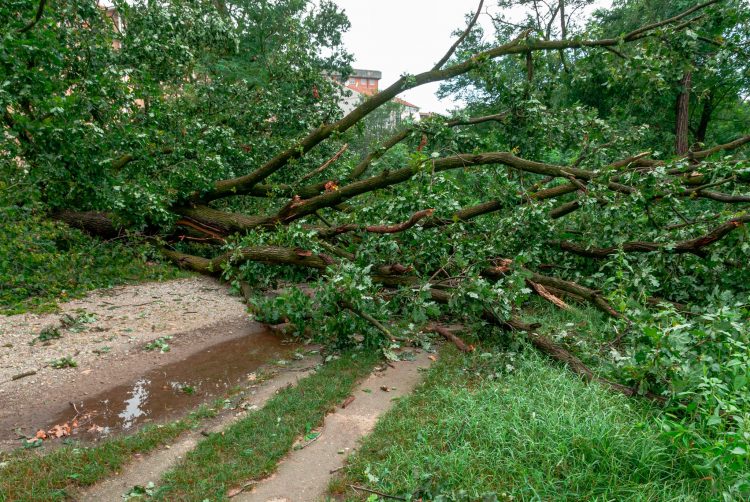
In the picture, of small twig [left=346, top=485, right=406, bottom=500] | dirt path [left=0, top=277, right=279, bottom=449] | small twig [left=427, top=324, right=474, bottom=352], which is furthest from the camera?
small twig [left=427, top=324, right=474, bottom=352]

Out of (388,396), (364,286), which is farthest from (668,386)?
(364,286)

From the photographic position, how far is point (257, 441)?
324 cm

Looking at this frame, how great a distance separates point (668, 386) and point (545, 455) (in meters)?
1.00

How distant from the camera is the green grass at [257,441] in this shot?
2764mm

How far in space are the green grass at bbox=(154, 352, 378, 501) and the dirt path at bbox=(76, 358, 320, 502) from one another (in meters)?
0.11

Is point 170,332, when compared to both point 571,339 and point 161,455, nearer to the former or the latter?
point 161,455

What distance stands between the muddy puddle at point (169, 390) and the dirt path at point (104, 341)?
0.06 metres

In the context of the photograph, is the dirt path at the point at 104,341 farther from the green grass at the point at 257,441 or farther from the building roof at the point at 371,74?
the building roof at the point at 371,74

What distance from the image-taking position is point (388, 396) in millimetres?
3938

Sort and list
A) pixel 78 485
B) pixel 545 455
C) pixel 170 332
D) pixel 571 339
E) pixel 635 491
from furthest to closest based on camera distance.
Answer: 1. pixel 170 332
2. pixel 571 339
3. pixel 78 485
4. pixel 545 455
5. pixel 635 491

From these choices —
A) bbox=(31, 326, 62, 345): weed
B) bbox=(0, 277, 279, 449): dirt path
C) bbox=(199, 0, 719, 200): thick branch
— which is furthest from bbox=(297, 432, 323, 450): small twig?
bbox=(199, 0, 719, 200): thick branch

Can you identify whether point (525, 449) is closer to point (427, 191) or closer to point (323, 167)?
point (427, 191)

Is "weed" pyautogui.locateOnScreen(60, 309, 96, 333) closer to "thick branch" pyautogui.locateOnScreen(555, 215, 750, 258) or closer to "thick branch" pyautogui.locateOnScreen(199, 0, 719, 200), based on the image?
"thick branch" pyautogui.locateOnScreen(199, 0, 719, 200)

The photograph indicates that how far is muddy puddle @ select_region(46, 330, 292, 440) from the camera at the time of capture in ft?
11.8
